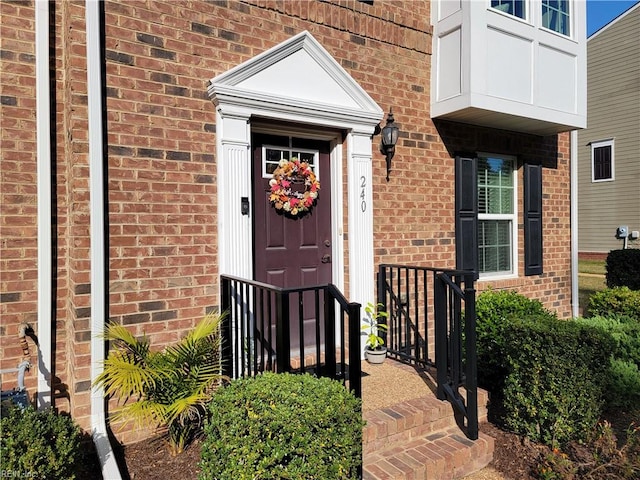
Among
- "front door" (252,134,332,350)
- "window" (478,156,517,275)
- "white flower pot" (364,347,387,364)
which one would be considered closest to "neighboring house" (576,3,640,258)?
"window" (478,156,517,275)

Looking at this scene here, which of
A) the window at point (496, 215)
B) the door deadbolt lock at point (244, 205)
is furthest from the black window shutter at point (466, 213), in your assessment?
the door deadbolt lock at point (244, 205)

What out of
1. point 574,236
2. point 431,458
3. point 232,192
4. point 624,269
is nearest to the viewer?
point 431,458

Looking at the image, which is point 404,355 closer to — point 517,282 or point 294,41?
point 517,282

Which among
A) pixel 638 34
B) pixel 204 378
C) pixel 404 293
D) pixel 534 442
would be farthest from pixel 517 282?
pixel 638 34

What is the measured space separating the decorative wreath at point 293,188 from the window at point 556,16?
3.47 meters

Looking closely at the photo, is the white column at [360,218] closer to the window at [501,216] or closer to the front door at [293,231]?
the front door at [293,231]

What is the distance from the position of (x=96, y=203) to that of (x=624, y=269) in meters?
7.85

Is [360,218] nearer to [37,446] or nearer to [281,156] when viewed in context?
[281,156]

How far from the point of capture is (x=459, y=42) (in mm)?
4449

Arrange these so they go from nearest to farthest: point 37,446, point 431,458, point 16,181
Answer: point 37,446 < point 431,458 < point 16,181

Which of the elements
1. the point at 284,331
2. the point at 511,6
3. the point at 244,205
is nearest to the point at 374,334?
the point at 244,205

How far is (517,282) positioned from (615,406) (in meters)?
2.03

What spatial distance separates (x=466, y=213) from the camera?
500cm

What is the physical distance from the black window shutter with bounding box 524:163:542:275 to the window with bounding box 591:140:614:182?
9540mm
